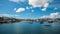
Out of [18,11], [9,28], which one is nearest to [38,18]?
[18,11]

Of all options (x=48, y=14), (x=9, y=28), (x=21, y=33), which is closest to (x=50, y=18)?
(x=48, y=14)

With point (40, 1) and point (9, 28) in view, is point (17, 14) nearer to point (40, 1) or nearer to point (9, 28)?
point (9, 28)

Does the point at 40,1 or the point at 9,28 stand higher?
the point at 40,1

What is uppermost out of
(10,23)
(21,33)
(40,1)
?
(40,1)

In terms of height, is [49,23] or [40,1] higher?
[40,1]

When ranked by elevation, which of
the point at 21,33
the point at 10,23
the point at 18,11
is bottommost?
the point at 21,33

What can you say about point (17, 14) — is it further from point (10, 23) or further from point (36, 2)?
point (36, 2)
